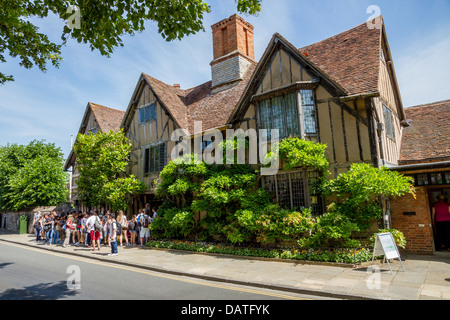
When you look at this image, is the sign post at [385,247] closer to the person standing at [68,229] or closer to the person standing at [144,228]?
the person standing at [144,228]

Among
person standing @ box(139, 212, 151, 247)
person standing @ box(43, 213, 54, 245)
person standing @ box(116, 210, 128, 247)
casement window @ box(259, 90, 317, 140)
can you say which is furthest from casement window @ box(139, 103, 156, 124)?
person standing @ box(43, 213, 54, 245)

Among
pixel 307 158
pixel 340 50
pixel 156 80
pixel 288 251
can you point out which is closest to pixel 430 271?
pixel 288 251

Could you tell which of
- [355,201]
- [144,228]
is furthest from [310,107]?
[144,228]

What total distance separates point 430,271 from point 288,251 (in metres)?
3.76

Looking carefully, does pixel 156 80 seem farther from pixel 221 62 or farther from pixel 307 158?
pixel 307 158

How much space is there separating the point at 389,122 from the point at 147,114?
12.4 m

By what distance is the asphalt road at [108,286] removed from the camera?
18.9ft

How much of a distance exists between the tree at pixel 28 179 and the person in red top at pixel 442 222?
24.1 metres

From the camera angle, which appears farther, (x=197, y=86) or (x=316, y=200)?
(x=197, y=86)

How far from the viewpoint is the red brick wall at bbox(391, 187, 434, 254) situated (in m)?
9.25

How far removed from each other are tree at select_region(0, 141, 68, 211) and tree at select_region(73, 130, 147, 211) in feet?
25.9

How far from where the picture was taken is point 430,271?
23.5 ft

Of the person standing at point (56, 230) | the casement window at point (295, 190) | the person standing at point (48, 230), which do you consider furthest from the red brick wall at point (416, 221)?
the person standing at point (48, 230)

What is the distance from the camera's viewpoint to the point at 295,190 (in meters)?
10.8
